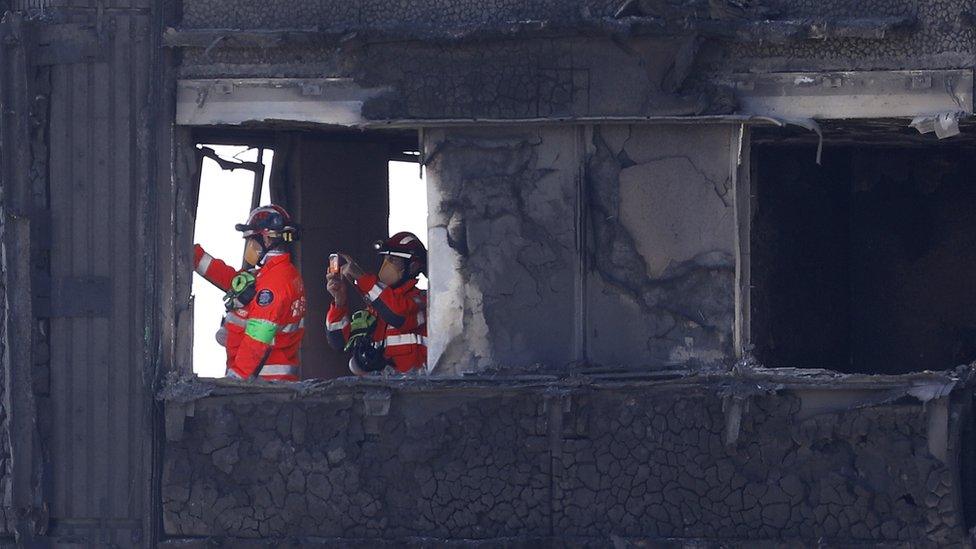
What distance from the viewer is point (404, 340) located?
1120cm

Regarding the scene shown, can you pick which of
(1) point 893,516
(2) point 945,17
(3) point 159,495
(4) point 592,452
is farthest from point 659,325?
(3) point 159,495

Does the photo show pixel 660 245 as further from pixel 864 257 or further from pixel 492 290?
pixel 864 257

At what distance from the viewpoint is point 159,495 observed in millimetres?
10211

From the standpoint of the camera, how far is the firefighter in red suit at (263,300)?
426 inches

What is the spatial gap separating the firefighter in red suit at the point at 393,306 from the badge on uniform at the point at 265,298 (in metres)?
0.46

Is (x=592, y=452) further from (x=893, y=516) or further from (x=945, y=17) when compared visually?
(x=945, y=17)

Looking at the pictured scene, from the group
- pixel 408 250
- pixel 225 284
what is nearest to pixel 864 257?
pixel 408 250

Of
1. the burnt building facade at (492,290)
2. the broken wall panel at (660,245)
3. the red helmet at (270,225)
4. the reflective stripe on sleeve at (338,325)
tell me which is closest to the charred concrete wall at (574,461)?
the burnt building facade at (492,290)

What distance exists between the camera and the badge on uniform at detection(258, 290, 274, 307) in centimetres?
1085

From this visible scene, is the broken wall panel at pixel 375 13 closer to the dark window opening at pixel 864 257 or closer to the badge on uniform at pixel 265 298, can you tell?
the badge on uniform at pixel 265 298

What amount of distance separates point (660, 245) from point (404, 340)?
6.33 ft

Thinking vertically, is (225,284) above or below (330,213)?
below

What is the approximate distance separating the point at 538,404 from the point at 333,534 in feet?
4.25


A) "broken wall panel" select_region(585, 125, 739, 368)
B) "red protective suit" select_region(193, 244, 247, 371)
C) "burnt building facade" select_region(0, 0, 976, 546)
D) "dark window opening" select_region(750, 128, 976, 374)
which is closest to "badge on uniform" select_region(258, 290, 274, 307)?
"red protective suit" select_region(193, 244, 247, 371)
